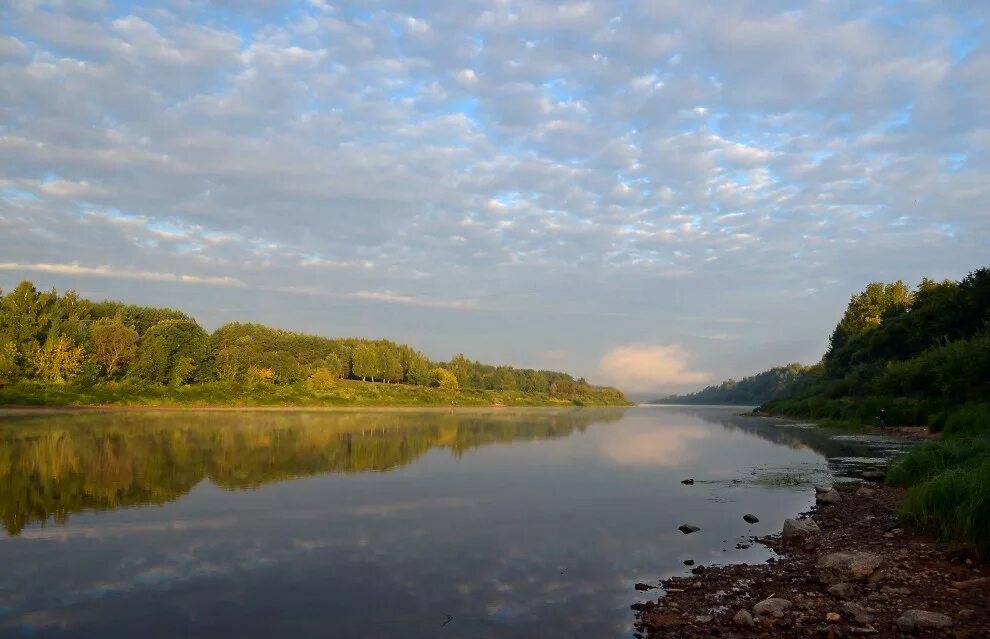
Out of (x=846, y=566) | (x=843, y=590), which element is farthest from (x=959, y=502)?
(x=843, y=590)

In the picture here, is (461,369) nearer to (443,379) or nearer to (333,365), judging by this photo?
(443,379)

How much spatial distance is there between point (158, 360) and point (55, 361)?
46.8 feet

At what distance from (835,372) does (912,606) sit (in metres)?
97.7

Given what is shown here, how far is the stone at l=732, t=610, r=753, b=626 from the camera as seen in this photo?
24.5ft

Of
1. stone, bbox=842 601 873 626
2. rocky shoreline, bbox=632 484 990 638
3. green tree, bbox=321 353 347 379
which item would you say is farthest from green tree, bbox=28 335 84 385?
stone, bbox=842 601 873 626

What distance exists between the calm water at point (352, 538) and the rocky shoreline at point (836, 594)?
2.46 feet

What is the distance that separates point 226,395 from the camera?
8588 centimetres

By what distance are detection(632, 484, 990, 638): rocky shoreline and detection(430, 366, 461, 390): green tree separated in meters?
133

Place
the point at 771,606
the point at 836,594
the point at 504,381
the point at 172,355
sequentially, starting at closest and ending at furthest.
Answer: the point at 771,606, the point at 836,594, the point at 172,355, the point at 504,381

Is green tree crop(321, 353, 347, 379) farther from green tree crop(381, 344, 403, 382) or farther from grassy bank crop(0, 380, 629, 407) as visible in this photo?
green tree crop(381, 344, 403, 382)

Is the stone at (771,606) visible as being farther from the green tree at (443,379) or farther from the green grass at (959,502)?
the green tree at (443,379)

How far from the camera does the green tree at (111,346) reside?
7988 centimetres

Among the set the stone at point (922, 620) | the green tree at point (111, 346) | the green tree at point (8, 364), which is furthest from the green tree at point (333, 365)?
the stone at point (922, 620)

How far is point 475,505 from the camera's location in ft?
52.9
